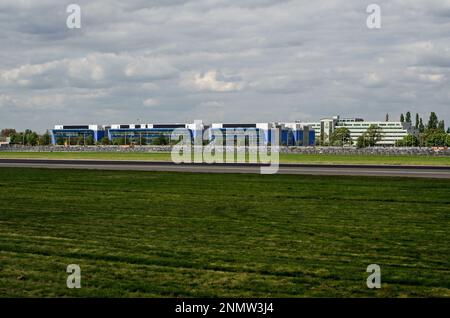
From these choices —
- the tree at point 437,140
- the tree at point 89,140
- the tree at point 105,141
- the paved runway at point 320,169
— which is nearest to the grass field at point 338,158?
the paved runway at point 320,169

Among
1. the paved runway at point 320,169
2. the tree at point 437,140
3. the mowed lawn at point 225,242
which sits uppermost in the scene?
the tree at point 437,140

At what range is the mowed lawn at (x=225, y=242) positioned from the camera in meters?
9.52

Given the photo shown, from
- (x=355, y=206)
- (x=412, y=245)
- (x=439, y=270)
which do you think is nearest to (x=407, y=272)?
→ (x=439, y=270)

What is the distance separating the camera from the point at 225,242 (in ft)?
43.9

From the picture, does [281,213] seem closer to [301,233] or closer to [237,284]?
[301,233]

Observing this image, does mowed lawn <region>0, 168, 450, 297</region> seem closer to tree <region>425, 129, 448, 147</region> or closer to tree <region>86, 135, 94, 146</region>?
tree <region>425, 129, 448, 147</region>

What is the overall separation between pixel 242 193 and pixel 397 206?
7836 mm

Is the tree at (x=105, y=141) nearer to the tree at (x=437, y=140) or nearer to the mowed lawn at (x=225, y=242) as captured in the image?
the tree at (x=437, y=140)

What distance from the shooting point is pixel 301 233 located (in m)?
14.7

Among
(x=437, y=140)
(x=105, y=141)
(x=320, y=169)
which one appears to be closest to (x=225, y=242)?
(x=320, y=169)

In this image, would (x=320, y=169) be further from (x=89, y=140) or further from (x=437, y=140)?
(x=89, y=140)

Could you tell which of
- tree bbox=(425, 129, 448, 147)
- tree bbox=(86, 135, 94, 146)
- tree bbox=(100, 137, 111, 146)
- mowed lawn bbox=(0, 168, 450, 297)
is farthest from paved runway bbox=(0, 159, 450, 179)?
tree bbox=(86, 135, 94, 146)

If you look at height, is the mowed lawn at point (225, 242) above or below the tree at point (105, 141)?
below

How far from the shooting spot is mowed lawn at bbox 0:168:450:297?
952 centimetres
